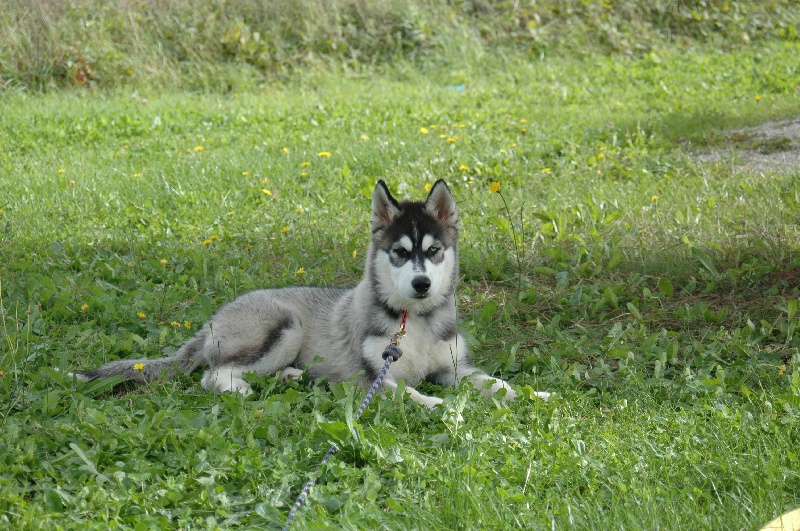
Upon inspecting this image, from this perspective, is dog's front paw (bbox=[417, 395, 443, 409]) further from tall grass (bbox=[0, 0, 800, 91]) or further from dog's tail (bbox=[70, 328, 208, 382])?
tall grass (bbox=[0, 0, 800, 91])

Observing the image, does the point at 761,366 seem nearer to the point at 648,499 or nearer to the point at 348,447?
the point at 648,499

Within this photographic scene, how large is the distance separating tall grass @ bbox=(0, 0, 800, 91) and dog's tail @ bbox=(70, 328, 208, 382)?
7.39m

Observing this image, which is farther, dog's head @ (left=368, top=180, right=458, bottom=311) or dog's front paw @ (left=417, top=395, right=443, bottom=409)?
dog's head @ (left=368, top=180, right=458, bottom=311)

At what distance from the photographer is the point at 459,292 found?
6000 mm

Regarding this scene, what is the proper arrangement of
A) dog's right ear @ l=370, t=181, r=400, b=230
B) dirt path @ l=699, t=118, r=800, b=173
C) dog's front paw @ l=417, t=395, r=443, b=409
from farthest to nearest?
dirt path @ l=699, t=118, r=800, b=173
dog's right ear @ l=370, t=181, r=400, b=230
dog's front paw @ l=417, t=395, r=443, b=409

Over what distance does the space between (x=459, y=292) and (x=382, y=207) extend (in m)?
1.26

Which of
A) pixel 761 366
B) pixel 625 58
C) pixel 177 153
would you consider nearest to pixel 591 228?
pixel 761 366

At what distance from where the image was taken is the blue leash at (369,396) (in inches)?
127

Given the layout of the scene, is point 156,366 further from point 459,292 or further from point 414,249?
point 459,292

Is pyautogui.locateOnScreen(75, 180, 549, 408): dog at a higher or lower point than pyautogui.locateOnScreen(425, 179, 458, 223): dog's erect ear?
lower

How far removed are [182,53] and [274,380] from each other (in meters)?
8.89

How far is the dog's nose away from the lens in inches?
179

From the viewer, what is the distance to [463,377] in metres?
Answer: 4.61

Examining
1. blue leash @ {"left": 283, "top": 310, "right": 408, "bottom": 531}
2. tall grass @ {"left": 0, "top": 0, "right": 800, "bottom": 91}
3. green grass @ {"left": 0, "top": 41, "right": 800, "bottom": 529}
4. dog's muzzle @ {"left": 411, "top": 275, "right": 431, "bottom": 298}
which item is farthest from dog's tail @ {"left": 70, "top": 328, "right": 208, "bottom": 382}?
tall grass @ {"left": 0, "top": 0, "right": 800, "bottom": 91}
